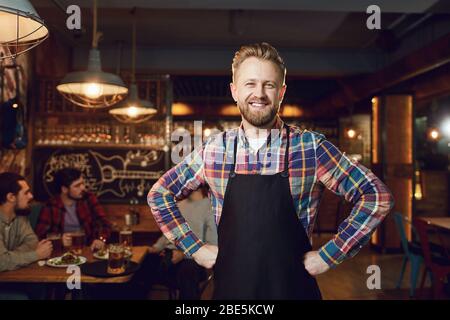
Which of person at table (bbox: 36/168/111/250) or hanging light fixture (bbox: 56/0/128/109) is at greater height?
hanging light fixture (bbox: 56/0/128/109)

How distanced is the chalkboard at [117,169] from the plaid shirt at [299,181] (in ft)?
14.7

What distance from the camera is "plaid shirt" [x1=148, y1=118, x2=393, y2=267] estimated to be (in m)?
1.48

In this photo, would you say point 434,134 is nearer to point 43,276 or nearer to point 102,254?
point 102,254

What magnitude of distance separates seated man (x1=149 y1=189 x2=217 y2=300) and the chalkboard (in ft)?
6.70

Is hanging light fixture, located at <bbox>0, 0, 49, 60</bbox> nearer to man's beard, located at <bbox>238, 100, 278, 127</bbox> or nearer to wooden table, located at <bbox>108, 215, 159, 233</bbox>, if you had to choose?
man's beard, located at <bbox>238, 100, 278, 127</bbox>

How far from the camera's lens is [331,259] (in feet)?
4.91

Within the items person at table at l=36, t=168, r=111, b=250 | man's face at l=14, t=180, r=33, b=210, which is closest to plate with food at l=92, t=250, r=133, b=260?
man's face at l=14, t=180, r=33, b=210

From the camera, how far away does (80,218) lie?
4.29m

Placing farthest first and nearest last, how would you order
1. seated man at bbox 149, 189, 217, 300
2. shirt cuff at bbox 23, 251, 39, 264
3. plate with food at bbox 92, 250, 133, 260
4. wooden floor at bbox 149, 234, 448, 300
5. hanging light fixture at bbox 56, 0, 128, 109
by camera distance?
wooden floor at bbox 149, 234, 448, 300
seated man at bbox 149, 189, 217, 300
plate with food at bbox 92, 250, 133, 260
hanging light fixture at bbox 56, 0, 128, 109
shirt cuff at bbox 23, 251, 39, 264

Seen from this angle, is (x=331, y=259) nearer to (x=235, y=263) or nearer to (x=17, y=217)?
(x=235, y=263)

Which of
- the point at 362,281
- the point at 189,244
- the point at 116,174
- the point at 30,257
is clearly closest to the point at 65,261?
the point at 30,257

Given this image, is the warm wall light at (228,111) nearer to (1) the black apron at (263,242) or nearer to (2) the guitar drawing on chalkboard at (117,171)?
(2) the guitar drawing on chalkboard at (117,171)

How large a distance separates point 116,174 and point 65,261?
322 cm

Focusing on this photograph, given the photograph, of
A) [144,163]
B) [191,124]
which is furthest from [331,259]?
[191,124]
